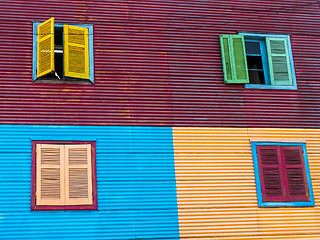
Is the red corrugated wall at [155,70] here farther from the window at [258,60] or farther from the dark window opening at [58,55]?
the dark window opening at [58,55]

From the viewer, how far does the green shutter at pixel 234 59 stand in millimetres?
14125

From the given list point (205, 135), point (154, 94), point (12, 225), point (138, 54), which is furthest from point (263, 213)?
point (12, 225)

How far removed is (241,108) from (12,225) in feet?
22.1

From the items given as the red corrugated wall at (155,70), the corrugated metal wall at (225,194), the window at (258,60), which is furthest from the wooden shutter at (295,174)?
the window at (258,60)

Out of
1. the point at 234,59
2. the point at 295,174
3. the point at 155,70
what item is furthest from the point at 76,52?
the point at 295,174

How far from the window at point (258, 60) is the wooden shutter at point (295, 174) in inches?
74.9

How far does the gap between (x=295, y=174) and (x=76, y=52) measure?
22.1 ft

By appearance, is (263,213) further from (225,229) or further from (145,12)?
(145,12)

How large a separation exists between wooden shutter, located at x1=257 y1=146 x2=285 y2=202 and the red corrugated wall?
798mm

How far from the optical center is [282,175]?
13562 mm

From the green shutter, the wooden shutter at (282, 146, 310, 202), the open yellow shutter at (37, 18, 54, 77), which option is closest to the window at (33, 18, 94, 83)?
the open yellow shutter at (37, 18, 54, 77)

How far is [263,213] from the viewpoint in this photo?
13.2 meters

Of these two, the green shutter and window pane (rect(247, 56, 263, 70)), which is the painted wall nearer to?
the green shutter

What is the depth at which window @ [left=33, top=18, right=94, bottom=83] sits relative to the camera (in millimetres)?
13172
